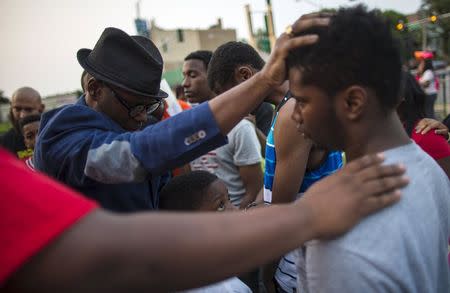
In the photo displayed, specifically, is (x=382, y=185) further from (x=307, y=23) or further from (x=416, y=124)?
(x=416, y=124)

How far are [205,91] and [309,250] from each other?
10.3 feet

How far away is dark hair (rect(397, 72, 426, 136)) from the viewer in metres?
2.60

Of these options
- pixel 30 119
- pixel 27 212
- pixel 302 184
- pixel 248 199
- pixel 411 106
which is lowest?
pixel 248 199

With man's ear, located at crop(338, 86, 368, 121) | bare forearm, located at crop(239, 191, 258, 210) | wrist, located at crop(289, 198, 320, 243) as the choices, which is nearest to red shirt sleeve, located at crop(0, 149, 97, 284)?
wrist, located at crop(289, 198, 320, 243)

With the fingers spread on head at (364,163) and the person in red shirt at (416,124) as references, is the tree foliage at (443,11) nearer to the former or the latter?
the person in red shirt at (416,124)

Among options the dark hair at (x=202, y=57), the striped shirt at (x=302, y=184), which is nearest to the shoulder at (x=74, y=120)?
the striped shirt at (x=302, y=184)

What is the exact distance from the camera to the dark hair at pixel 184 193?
2129 millimetres

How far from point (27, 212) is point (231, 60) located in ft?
6.78

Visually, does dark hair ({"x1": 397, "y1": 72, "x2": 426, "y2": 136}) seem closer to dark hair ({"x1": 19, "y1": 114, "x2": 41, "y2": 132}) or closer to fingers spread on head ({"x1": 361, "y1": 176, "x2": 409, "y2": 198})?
fingers spread on head ({"x1": 361, "y1": 176, "x2": 409, "y2": 198})

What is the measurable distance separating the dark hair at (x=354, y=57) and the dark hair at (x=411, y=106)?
159 centimetres

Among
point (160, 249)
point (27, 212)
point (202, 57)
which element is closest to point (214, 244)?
point (160, 249)

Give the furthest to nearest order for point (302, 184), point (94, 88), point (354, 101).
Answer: point (302, 184)
point (94, 88)
point (354, 101)

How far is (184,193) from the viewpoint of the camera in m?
2.16

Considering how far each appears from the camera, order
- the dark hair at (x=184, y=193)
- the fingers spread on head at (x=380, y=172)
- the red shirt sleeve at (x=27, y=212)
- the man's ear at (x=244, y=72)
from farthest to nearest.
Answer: the man's ear at (x=244, y=72) < the dark hair at (x=184, y=193) < the fingers spread on head at (x=380, y=172) < the red shirt sleeve at (x=27, y=212)
